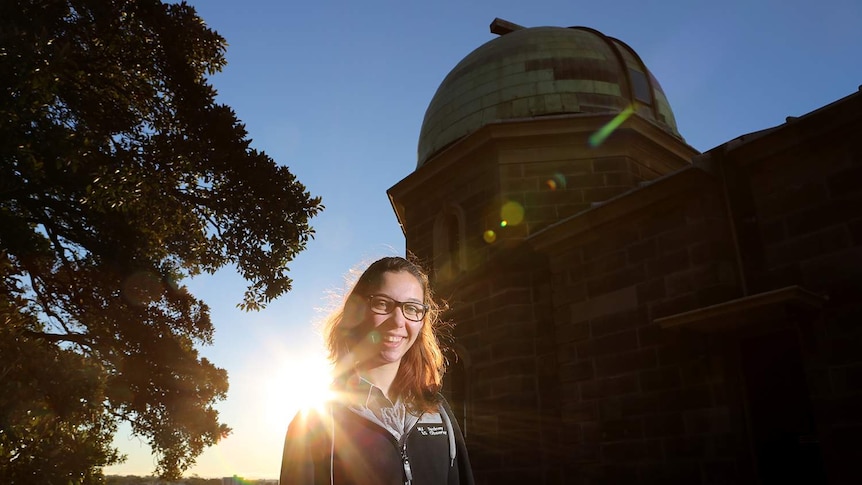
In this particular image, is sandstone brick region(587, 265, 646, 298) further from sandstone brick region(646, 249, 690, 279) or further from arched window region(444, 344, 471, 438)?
arched window region(444, 344, 471, 438)

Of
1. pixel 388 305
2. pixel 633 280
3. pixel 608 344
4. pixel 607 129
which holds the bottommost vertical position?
pixel 388 305

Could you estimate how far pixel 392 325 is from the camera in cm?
196

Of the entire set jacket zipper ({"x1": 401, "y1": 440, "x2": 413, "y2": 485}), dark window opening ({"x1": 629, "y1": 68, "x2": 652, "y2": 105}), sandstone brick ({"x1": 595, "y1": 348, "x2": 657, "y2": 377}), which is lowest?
jacket zipper ({"x1": 401, "y1": 440, "x2": 413, "y2": 485})

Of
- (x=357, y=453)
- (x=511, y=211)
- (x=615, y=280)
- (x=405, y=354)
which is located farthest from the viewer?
(x=511, y=211)

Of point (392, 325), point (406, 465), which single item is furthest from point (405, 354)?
point (406, 465)

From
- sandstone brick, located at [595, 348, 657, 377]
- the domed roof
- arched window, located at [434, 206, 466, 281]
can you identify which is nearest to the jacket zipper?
sandstone brick, located at [595, 348, 657, 377]

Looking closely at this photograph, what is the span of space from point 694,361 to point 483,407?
391 centimetres

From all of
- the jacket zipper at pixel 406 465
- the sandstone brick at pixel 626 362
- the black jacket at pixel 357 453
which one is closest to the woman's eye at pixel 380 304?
the black jacket at pixel 357 453

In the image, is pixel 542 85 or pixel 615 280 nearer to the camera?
pixel 615 280

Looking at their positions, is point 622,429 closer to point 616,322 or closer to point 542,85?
point 616,322

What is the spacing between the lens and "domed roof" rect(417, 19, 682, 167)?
12078 millimetres

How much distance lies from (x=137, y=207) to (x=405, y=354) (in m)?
5.92

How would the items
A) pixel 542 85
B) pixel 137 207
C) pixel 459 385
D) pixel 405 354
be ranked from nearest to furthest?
pixel 405 354
pixel 137 207
pixel 459 385
pixel 542 85

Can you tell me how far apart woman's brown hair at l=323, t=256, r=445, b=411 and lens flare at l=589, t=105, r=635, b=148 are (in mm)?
9883
